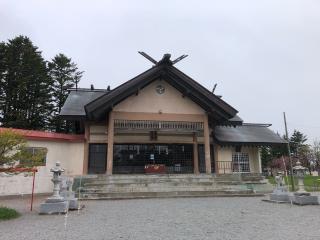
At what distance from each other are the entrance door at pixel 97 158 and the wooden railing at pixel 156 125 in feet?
5.67

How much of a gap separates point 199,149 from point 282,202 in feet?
31.8

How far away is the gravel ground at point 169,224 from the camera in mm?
6271

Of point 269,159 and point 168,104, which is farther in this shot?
point 269,159

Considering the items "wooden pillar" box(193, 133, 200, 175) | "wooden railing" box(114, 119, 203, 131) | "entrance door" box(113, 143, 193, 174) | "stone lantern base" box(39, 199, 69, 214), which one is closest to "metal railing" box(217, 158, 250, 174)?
"wooden pillar" box(193, 133, 200, 175)

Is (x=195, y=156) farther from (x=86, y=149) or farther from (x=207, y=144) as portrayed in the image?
(x=86, y=149)

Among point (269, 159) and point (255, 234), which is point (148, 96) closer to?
point (255, 234)

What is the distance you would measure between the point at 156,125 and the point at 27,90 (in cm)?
1800

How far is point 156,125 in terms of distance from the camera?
20.0m

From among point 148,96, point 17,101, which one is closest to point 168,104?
point 148,96

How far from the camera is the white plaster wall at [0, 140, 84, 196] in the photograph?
16.7m

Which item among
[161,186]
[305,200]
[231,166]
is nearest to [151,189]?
[161,186]

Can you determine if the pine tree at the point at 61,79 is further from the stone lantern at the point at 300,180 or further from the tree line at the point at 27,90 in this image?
the stone lantern at the point at 300,180

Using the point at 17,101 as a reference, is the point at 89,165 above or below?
below

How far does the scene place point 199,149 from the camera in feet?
70.5
